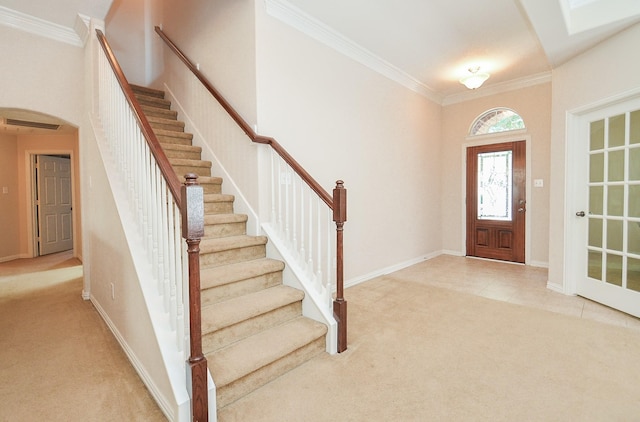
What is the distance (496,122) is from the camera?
5168 millimetres

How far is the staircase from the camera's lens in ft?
5.97

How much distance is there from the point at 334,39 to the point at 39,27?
9.91ft

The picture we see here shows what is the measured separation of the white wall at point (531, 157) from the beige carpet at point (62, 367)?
516cm

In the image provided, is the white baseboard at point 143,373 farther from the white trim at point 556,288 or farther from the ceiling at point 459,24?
the white trim at point 556,288

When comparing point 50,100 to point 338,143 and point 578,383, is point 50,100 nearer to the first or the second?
point 338,143

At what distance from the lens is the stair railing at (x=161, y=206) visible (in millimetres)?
1480

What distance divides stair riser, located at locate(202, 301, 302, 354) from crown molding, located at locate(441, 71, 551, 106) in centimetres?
475

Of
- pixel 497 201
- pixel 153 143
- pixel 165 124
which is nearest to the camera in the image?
pixel 153 143

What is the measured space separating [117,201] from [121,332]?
1.00m

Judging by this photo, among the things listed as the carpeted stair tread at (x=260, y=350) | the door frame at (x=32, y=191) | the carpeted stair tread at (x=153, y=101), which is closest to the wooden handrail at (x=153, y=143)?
the carpeted stair tread at (x=260, y=350)

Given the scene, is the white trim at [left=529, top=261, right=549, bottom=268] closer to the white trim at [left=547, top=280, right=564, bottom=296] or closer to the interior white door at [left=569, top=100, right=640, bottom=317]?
the white trim at [left=547, top=280, right=564, bottom=296]

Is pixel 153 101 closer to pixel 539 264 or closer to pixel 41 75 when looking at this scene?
pixel 41 75

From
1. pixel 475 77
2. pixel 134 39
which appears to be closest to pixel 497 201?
pixel 475 77

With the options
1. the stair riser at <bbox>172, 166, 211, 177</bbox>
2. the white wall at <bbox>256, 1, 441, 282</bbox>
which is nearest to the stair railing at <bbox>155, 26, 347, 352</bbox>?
the white wall at <bbox>256, 1, 441, 282</bbox>
